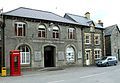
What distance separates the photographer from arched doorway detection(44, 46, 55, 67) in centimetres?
3311

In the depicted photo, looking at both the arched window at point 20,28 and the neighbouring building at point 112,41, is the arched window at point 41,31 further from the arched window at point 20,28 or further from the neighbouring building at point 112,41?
the neighbouring building at point 112,41

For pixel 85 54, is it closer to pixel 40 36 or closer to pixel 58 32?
pixel 58 32

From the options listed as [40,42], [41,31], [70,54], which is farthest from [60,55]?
[41,31]

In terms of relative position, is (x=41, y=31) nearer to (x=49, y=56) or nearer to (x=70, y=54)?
(x=49, y=56)

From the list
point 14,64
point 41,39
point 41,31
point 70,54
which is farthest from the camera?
point 70,54

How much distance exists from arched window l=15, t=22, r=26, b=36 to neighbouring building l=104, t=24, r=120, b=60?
22.5 metres

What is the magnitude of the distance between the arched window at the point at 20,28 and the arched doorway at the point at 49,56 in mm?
5035

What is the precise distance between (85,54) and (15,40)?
14.0 metres

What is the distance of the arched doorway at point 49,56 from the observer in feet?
109

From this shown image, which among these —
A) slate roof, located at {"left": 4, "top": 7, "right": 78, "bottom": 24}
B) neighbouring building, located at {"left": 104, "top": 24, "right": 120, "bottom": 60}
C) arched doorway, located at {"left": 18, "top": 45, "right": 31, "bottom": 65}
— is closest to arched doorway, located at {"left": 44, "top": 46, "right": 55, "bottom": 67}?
arched doorway, located at {"left": 18, "top": 45, "right": 31, "bottom": 65}

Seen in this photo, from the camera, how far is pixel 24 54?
29.6m

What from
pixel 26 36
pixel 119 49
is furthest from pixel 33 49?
pixel 119 49

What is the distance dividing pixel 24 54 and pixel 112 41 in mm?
23255

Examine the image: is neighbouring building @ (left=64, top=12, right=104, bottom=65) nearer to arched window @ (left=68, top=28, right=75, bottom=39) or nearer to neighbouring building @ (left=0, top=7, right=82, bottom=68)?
neighbouring building @ (left=0, top=7, right=82, bottom=68)
